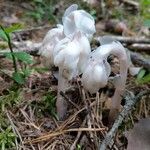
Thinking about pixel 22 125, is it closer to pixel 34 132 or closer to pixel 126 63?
pixel 34 132

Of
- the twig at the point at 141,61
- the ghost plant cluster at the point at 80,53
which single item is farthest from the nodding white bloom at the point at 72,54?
the twig at the point at 141,61

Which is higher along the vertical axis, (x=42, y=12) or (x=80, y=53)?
(x=80, y=53)

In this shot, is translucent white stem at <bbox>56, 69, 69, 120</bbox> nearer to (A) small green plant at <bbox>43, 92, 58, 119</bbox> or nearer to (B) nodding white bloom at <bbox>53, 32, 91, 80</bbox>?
(A) small green plant at <bbox>43, 92, 58, 119</bbox>

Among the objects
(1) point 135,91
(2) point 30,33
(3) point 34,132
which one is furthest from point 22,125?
(2) point 30,33

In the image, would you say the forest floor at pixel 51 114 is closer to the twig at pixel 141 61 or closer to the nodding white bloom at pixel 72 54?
the twig at pixel 141 61

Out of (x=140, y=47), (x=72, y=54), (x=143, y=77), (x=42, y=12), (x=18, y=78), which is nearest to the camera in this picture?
(x=72, y=54)

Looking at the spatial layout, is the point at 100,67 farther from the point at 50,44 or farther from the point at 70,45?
the point at 50,44

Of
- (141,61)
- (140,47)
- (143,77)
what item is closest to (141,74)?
(143,77)

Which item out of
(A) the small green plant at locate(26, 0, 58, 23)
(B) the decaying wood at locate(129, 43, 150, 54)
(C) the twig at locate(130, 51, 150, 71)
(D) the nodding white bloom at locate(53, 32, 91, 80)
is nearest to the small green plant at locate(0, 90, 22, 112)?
(D) the nodding white bloom at locate(53, 32, 91, 80)
